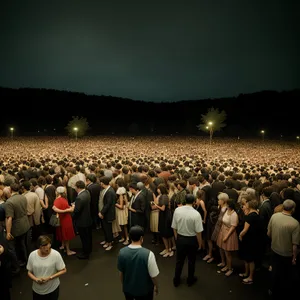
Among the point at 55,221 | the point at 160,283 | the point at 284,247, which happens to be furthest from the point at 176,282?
the point at 55,221

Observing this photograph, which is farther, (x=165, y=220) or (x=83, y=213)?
(x=165, y=220)

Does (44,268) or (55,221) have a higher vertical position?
(44,268)

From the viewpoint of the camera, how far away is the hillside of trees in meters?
101

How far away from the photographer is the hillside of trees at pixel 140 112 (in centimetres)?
10062

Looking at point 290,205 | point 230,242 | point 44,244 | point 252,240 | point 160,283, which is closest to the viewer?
point 44,244

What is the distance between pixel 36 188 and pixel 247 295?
5533 mm

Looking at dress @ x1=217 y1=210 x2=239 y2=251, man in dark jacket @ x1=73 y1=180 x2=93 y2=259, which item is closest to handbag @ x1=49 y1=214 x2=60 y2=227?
man in dark jacket @ x1=73 y1=180 x2=93 y2=259

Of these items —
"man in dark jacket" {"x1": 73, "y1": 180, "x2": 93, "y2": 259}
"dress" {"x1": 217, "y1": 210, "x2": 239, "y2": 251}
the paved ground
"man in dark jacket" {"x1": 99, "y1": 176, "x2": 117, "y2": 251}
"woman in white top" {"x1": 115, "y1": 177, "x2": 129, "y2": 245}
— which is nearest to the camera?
the paved ground

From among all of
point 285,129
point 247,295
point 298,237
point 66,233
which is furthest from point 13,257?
point 285,129

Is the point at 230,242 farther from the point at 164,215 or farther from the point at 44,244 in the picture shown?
the point at 44,244

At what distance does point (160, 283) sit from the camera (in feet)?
17.0

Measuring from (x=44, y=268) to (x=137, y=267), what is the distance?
1.30m

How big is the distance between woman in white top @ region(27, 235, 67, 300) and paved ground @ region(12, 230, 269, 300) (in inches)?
57.6

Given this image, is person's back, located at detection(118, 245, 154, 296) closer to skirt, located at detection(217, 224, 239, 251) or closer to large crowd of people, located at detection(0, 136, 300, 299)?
large crowd of people, located at detection(0, 136, 300, 299)
